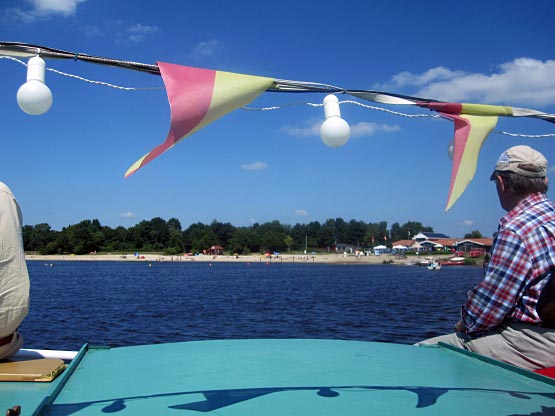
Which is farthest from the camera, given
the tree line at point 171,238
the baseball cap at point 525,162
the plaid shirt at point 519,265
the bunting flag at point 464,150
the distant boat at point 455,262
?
the tree line at point 171,238

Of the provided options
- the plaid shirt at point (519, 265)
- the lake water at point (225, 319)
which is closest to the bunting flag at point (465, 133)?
the plaid shirt at point (519, 265)

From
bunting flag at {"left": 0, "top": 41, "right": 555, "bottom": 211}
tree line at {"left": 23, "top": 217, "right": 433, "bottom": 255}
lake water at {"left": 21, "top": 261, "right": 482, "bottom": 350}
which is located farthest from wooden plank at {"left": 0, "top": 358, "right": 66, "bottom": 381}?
tree line at {"left": 23, "top": 217, "right": 433, "bottom": 255}

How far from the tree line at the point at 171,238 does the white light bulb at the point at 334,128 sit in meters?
130

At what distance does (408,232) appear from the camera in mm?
165250

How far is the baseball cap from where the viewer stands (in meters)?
2.59

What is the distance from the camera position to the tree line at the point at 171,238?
131m

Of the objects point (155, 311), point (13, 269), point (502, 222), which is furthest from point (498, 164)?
point (155, 311)

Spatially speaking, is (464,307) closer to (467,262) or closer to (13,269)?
(13,269)

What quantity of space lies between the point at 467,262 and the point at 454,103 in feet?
340

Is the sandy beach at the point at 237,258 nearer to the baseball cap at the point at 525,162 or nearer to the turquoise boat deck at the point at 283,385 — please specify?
the turquoise boat deck at the point at 283,385

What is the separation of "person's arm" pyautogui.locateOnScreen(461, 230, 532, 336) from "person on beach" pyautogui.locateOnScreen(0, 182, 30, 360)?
2357 millimetres

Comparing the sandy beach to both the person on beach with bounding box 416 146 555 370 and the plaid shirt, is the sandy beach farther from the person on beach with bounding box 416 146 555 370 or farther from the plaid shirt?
the plaid shirt

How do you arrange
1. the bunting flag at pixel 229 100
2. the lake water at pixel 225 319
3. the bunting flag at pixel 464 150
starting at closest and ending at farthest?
the bunting flag at pixel 229 100 < the bunting flag at pixel 464 150 < the lake water at pixel 225 319

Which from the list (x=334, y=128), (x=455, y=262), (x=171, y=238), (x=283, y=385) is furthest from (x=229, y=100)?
(x=171, y=238)
